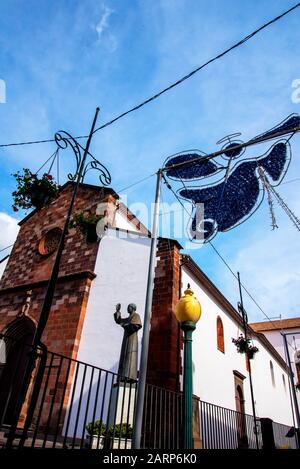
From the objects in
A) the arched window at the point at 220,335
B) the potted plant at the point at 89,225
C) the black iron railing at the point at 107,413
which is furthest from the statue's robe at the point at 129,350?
the arched window at the point at 220,335

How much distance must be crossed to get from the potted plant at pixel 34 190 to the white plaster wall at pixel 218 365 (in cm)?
526

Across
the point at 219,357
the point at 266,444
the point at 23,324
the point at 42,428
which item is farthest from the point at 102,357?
the point at 219,357

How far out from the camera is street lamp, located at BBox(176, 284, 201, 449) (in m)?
5.05

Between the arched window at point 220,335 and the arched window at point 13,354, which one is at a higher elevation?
the arched window at point 220,335

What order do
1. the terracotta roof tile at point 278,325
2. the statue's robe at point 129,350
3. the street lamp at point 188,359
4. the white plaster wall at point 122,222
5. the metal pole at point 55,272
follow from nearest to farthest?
the metal pole at point 55,272 < the street lamp at point 188,359 < the statue's robe at point 129,350 < the white plaster wall at point 122,222 < the terracotta roof tile at point 278,325

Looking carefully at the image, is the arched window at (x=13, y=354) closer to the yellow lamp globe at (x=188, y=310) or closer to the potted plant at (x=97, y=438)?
the potted plant at (x=97, y=438)

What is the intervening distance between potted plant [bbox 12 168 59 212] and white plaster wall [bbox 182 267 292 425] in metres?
5.26

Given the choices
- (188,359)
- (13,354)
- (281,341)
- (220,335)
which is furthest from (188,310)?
(281,341)

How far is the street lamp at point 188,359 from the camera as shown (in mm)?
5048

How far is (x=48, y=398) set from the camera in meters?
8.74

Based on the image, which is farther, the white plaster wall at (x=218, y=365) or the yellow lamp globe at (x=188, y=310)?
the white plaster wall at (x=218, y=365)

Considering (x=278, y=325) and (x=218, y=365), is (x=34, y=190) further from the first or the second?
(x=278, y=325)

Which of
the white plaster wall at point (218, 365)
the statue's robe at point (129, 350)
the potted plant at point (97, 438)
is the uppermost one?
the white plaster wall at point (218, 365)

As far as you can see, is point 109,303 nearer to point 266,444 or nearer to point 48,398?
point 48,398
